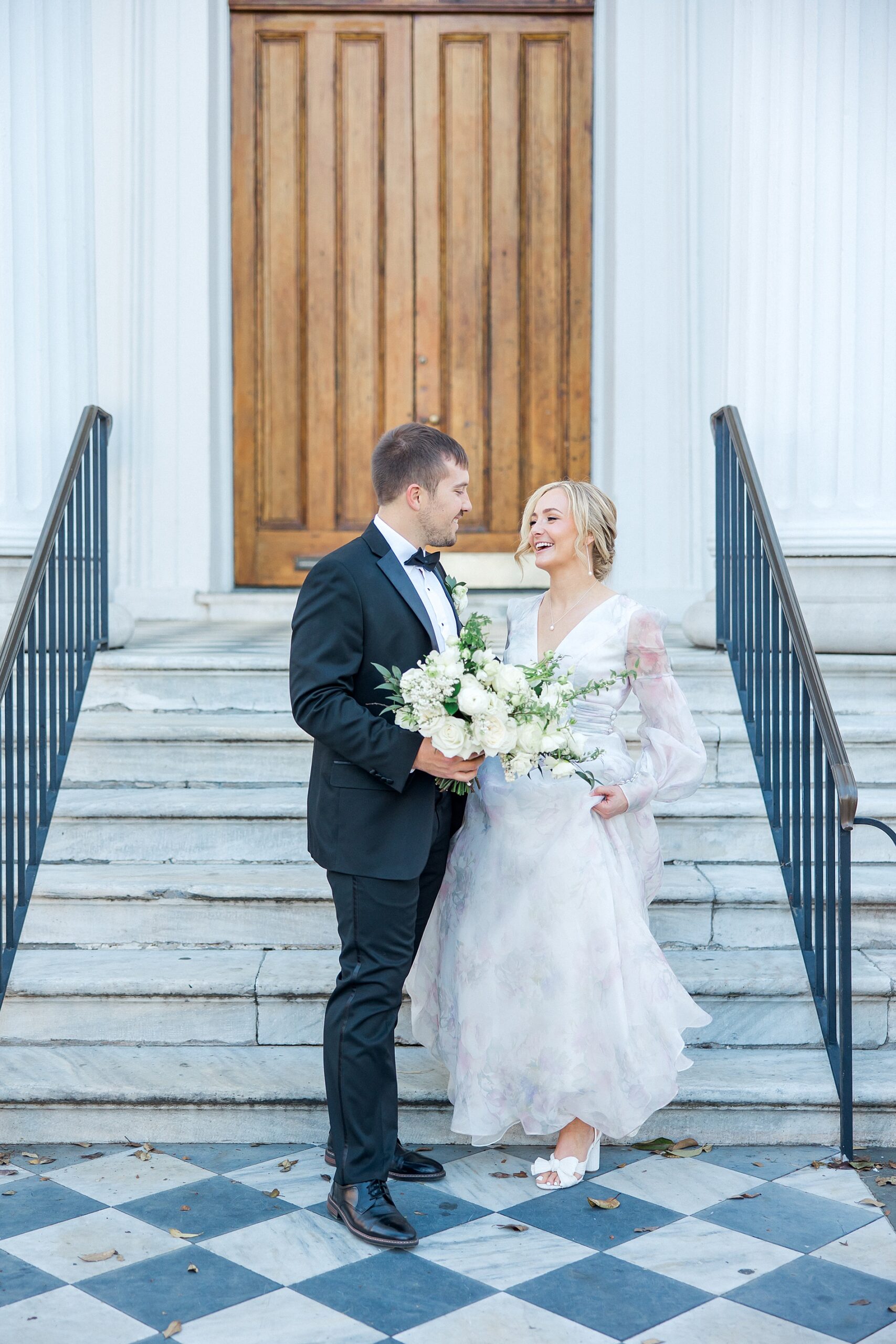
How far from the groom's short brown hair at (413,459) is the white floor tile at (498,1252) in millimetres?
1621

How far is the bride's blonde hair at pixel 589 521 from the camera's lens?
3111 millimetres

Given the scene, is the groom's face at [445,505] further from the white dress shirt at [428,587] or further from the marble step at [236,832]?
the marble step at [236,832]

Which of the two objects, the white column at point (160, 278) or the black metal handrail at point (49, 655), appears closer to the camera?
the black metal handrail at point (49, 655)

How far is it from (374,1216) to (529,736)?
109 cm

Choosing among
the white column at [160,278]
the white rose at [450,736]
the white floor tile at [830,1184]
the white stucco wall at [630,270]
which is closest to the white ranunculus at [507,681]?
the white rose at [450,736]

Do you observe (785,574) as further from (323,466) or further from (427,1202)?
(323,466)

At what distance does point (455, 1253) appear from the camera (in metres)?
2.68

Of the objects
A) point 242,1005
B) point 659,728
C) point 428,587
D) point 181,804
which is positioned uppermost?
point 428,587

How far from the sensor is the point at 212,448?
5.93 m

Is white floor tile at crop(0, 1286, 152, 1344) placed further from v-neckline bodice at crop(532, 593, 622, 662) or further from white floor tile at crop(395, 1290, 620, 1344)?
v-neckline bodice at crop(532, 593, 622, 662)

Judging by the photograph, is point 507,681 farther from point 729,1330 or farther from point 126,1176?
point 126,1176

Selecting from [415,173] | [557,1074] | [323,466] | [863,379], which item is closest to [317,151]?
[415,173]

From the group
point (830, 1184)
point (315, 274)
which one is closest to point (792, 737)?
point (830, 1184)

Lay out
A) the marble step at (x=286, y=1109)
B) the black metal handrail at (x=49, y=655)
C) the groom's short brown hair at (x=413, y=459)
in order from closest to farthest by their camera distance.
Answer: the groom's short brown hair at (x=413, y=459), the marble step at (x=286, y=1109), the black metal handrail at (x=49, y=655)
